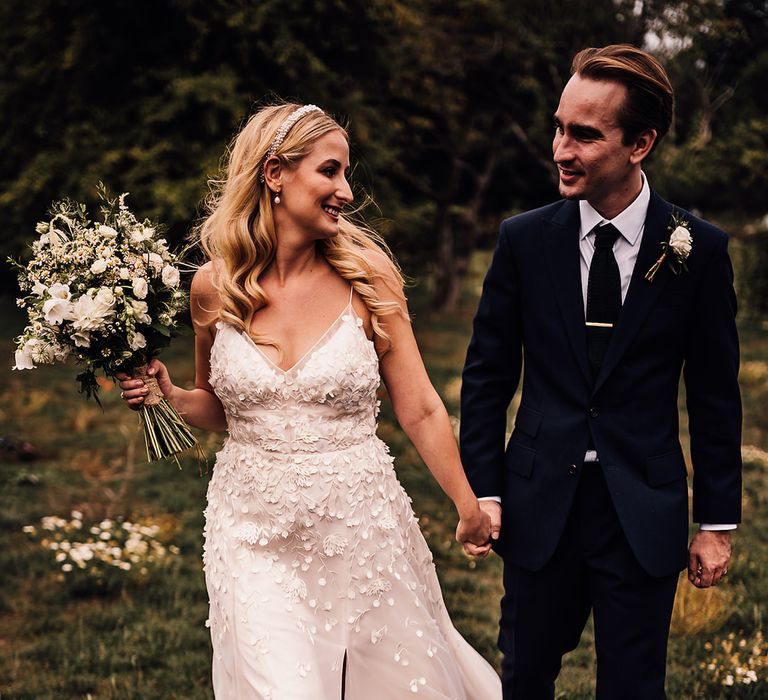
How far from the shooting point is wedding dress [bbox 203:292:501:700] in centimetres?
346

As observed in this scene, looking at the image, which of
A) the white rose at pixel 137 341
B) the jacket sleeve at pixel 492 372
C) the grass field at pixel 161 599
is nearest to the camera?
the white rose at pixel 137 341

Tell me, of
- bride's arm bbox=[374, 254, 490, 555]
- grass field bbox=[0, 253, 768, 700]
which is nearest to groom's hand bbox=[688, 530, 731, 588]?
bride's arm bbox=[374, 254, 490, 555]

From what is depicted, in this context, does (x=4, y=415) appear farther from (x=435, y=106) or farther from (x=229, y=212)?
(x=435, y=106)

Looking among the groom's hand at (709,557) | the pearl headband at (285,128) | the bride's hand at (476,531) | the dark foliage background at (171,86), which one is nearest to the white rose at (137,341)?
the pearl headband at (285,128)

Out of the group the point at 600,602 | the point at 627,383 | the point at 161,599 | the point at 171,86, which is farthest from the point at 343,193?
the point at 171,86

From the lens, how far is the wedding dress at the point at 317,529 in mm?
3465

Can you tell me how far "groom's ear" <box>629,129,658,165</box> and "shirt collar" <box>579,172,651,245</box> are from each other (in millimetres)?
107

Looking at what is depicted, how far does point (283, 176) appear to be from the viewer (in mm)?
3609

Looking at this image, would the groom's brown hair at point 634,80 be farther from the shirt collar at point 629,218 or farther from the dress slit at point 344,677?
the dress slit at point 344,677

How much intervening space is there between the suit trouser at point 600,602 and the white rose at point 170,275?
161 centimetres

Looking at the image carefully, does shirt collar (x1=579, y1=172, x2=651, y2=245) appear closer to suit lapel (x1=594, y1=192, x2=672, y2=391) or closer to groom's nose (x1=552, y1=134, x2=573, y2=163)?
suit lapel (x1=594, y1=192, x2=672, y2=391)

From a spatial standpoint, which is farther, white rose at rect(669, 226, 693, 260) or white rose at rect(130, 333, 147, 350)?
white rose at rect(130, 333, 147, 350)

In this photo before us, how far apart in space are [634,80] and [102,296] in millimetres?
1928

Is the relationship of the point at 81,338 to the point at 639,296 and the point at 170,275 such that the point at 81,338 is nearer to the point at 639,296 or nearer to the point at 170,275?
the point at 170,275
